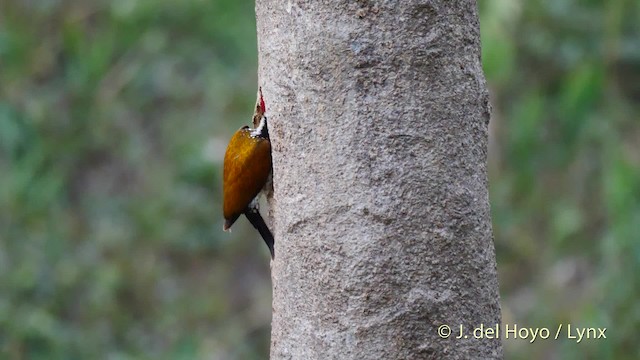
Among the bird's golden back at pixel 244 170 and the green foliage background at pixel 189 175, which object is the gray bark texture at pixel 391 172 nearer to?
the bird's golden back at pixel 244 170

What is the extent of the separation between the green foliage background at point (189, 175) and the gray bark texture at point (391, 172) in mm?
2181

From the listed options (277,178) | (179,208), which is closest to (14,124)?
(179,208)

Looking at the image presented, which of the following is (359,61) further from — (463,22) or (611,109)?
(611,109)

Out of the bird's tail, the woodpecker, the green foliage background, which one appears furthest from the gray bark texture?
the green foliage background

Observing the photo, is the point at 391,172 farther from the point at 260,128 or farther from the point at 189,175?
the point at 189,175

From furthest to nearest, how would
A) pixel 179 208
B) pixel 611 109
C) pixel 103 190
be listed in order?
pixel 103 190 < pixel 179 208 < pixel 611 109

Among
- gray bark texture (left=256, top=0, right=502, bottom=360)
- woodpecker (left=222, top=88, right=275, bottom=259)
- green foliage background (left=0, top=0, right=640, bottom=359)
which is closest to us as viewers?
gray bark texture (left=256, top=0, right=502, bottom=360)

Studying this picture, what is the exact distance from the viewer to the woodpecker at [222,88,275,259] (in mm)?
1889

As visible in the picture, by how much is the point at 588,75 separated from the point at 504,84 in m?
0.83

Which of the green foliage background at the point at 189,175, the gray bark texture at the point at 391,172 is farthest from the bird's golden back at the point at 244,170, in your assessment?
the green foliage background at the point at 189,175

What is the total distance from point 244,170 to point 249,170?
1 cm

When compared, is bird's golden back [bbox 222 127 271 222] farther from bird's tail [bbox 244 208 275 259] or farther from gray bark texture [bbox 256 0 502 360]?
gray bark texture [bbox 256 0 502 360]

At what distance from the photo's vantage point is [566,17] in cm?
441

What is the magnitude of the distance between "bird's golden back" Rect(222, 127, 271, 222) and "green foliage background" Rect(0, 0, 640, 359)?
1864 millimetres
